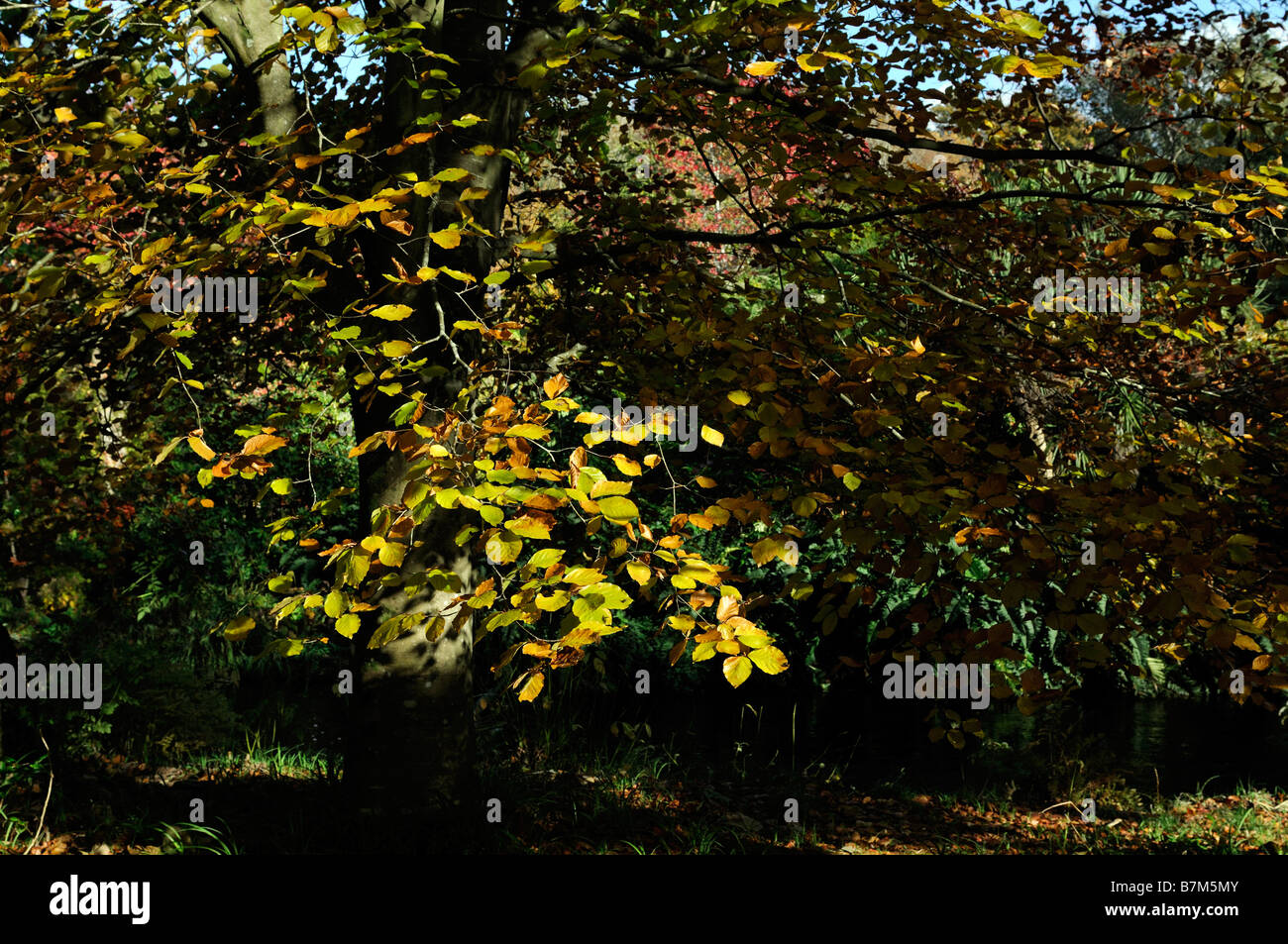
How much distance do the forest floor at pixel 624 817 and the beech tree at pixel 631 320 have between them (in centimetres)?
83

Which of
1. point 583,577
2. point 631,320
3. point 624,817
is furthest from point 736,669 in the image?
point 624,817

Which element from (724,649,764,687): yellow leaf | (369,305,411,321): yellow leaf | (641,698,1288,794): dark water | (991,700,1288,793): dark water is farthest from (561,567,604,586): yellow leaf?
(991,700,1288,793): dark water

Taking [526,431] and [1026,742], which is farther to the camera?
[1026,742]

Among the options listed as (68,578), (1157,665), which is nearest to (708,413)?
(68,578)

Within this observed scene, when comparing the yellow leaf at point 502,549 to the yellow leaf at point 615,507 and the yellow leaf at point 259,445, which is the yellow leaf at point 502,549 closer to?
the yellow leaf at point 615,507

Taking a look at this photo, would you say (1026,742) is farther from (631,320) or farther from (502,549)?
(502,549)

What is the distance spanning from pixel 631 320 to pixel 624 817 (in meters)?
2.84

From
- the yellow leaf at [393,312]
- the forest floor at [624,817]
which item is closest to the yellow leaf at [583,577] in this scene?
the yellow leaf at [393,312]

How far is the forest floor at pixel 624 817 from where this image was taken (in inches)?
186

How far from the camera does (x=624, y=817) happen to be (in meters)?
5.48

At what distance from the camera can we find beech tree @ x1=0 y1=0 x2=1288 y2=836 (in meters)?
2.99
